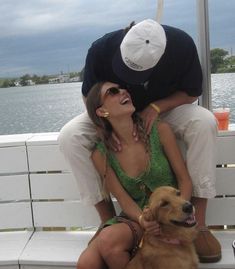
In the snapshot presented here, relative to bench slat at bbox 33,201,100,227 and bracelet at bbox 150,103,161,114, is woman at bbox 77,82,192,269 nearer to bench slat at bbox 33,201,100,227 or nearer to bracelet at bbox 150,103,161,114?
bracelet at bbox 150,103,161,114

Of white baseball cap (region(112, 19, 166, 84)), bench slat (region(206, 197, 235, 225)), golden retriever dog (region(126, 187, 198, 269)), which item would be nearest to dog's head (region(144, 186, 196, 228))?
golden retriever dog (region(126, 187, 198, 269))

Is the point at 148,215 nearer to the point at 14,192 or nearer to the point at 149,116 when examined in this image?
the point at 149,116

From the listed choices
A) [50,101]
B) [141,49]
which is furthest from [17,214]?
[141,49]

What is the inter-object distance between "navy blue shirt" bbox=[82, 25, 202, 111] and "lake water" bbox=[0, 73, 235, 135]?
0.91 ft

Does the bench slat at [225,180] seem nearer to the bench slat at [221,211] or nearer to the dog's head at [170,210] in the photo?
the bench slat at [221,211]

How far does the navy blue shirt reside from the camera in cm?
243

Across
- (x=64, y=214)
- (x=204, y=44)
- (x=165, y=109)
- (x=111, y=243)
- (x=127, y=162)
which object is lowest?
(x=64, y=214)

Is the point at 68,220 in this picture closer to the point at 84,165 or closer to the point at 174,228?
the point at 84,165

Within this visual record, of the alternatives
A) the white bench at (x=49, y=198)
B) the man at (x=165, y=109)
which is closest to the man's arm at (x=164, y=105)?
the man at (x=165, y=109)


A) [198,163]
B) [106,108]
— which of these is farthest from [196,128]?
[106,108]

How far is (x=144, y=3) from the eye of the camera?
2.59 metres

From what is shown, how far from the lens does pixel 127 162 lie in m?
2.35

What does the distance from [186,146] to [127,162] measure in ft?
1.18

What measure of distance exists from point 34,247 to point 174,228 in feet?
3.13
